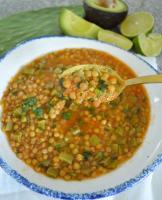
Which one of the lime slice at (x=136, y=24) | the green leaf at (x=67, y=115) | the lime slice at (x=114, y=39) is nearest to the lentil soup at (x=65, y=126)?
the green leaf at (x=67, y=115)

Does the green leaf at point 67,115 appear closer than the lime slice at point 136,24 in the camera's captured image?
Yes

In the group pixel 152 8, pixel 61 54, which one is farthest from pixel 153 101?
pixel 152 8

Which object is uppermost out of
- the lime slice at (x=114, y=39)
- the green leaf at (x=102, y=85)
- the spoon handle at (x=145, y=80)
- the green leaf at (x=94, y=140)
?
the spoon handle at (x=145, y=80)

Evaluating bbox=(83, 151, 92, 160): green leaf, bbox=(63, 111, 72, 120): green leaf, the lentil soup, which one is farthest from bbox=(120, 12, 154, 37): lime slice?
bbox=(83, 151, 92, 160): green leaf

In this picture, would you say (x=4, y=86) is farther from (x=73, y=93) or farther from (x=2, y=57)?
(x=73, y=93)

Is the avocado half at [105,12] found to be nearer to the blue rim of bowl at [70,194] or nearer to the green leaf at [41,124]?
the green leaf at [41,124]

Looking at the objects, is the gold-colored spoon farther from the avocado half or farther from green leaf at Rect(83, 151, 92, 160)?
the avocado half
